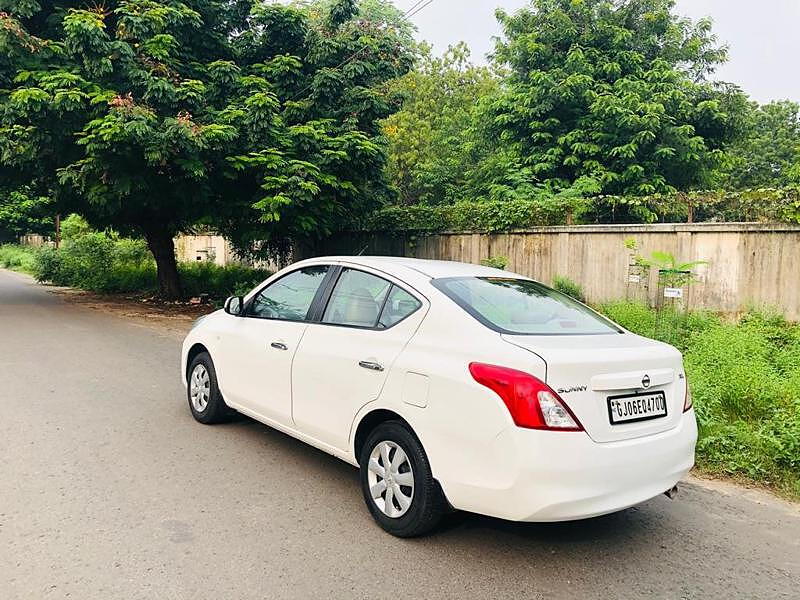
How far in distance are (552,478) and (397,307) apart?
4.75 ft

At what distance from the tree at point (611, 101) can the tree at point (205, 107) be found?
4399mm

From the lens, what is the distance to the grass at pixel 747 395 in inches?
185

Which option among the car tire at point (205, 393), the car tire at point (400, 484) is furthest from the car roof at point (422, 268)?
the car tire at point (205, 393)

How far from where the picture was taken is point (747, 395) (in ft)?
18.3

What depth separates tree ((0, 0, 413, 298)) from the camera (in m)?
10.9

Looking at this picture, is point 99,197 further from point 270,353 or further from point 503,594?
point 503,594

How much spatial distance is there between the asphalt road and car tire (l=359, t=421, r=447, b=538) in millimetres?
114

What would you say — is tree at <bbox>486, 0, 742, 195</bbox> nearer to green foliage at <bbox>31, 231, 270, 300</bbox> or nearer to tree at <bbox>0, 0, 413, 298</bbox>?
tree at <bbox>0, 0, 413, 298</bbox>

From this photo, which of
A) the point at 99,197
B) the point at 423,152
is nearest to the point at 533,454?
the point at 99,197

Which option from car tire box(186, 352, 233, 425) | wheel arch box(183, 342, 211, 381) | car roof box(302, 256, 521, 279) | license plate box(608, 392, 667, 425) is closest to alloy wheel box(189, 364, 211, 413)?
car tire box(186, 352, 233, 425)

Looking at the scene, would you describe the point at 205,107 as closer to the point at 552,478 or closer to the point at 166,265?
the point at 166,265

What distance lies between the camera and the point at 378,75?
1341cm

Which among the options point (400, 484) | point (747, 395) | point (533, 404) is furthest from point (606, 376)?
point (747, 395)

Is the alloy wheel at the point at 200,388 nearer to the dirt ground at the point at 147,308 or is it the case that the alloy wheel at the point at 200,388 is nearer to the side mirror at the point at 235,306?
the side mirror at the point at 235,306
